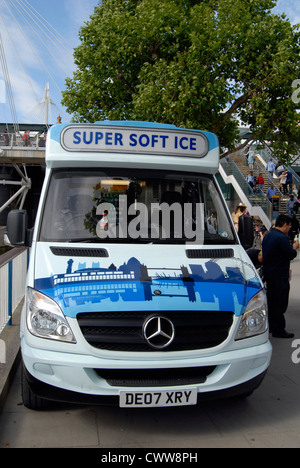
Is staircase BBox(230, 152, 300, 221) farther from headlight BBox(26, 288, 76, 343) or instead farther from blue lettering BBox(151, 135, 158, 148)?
headlight BBox(26, 288, 76, 343)

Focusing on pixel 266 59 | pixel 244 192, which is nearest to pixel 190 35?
pixel 266 59

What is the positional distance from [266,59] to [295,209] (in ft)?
27.0

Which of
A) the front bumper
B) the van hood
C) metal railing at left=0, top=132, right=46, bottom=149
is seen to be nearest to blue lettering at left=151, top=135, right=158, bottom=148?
the van hood

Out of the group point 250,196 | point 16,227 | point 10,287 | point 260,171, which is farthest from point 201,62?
point 260,171

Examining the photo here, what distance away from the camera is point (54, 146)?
4711 mm

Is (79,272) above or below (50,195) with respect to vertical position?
below

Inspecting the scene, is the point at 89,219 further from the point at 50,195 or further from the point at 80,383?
the point at 80,383

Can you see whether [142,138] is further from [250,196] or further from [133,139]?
[250,196]

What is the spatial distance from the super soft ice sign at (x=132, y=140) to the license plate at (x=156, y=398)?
2322 mm

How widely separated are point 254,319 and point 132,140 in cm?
209

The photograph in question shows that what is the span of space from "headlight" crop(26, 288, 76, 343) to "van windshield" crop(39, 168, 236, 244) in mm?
776
